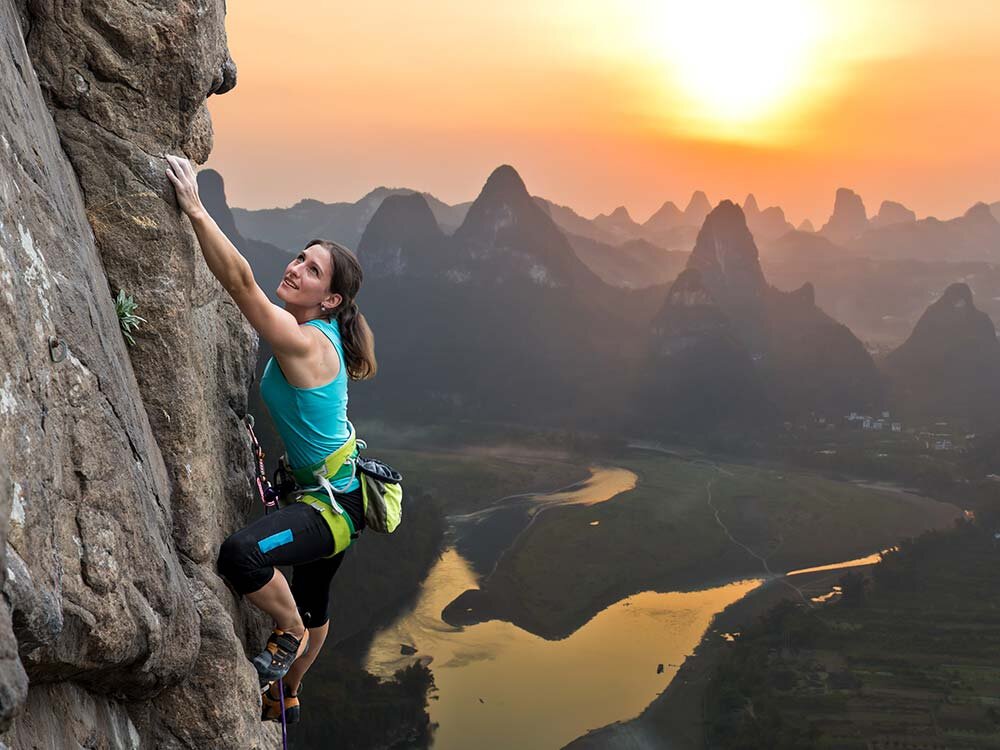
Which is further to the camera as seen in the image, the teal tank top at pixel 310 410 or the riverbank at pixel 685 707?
the riverbank at pixel 685 707

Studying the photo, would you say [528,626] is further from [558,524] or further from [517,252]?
[517,252]

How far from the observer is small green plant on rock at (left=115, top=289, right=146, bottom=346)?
3.06 metres

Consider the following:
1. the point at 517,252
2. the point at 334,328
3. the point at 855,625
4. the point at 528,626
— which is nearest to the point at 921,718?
the point at 855,625

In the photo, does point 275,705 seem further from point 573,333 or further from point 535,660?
point 573,333

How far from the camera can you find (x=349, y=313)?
3.35 m

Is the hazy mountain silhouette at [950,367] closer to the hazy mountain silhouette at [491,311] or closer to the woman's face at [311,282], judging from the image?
the hazy mountain silhouette at [491,311]

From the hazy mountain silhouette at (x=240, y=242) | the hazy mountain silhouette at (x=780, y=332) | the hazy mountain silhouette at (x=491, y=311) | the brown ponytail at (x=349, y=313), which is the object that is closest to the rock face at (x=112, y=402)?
the brown ponytail at (x=349, y=313)

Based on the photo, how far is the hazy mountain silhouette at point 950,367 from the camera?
88188mm

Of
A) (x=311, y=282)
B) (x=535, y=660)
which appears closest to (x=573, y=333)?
(x=535, y=660)

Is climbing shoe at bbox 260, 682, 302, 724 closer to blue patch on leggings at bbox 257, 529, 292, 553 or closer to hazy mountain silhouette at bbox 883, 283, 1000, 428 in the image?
blue patch on leggings at bbox 257, 529, 292, 553

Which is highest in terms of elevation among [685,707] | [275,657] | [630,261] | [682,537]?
[630,261]

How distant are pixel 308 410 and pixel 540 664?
32.8 m

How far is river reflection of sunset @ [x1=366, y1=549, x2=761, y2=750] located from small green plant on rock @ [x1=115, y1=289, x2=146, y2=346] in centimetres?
2716

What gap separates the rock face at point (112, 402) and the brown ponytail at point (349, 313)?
21.6 inches
